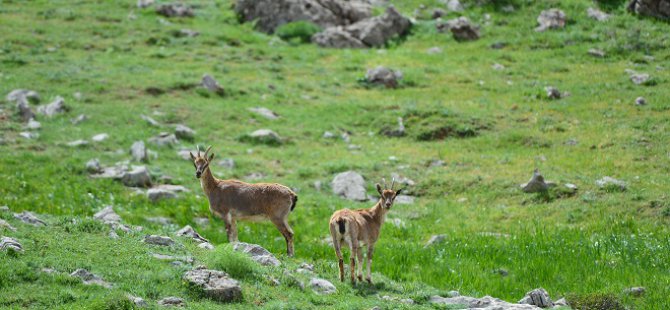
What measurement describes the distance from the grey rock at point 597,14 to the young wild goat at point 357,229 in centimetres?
2702

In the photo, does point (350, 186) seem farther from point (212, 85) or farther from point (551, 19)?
point (551, 19)

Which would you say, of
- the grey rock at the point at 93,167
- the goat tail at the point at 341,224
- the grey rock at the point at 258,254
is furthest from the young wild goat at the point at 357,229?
the grey rock at the point at 93,167

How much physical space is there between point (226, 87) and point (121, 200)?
38.8 feet

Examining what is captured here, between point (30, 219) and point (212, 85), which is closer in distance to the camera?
point (30, 219)

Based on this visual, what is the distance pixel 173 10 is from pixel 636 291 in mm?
34889

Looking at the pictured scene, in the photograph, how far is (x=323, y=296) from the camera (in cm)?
1205

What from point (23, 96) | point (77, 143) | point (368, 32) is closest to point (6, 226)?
point (77, 143)

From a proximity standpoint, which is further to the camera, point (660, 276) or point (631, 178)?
point (631, 178)

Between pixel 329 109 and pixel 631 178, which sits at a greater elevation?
pixel 631 178

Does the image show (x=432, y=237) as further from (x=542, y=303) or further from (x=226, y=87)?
(x=226, y=87)

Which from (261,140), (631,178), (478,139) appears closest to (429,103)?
(478,139)

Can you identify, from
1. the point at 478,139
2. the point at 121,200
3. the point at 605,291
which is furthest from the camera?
the point at 478,139

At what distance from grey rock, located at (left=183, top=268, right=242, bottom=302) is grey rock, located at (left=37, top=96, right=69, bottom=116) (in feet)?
57.9

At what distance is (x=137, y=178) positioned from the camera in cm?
2175
